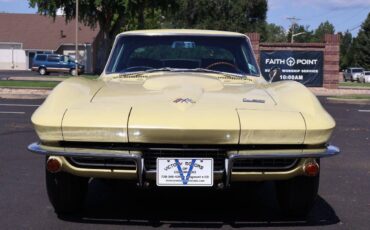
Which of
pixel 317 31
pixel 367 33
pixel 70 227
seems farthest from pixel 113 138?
pixel 317 31

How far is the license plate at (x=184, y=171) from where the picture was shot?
166 inches

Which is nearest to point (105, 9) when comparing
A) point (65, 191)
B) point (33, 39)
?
point (33, 39)

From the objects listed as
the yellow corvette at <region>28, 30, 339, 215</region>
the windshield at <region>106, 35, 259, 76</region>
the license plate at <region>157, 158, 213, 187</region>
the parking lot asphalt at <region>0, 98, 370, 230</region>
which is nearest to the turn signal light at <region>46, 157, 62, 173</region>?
the yellow corvette at <region>28, 30, 339, 215</region>

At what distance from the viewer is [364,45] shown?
7488cm

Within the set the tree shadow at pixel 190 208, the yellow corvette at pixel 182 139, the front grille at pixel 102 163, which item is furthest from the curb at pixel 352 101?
the front grille at pixel 102 163

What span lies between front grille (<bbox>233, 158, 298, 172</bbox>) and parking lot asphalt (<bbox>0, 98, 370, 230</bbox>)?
618 millimetres

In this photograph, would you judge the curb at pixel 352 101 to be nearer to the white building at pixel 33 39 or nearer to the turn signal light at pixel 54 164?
the turn signal light at pixel 54 164

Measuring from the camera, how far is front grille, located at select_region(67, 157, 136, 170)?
4.28m

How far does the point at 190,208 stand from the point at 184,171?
1147mm

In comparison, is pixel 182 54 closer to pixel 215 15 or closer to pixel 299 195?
pixel 299 195

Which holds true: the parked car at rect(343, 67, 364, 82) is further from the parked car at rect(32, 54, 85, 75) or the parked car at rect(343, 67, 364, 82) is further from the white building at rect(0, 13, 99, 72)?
the white building at rect(0, 13, 99, 72)

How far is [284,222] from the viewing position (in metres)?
4.87

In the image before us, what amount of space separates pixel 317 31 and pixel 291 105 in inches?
5137

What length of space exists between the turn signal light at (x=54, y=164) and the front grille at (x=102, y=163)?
77 millimetres
